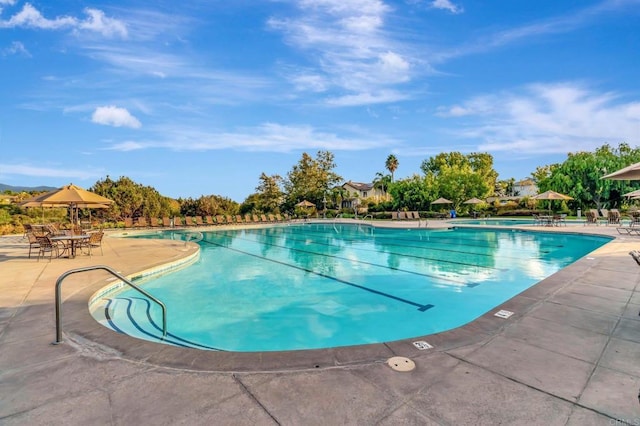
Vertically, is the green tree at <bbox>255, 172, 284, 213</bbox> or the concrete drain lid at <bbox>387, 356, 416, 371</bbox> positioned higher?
the green tree at <bbox>255, 172, 284, 213</bbox>

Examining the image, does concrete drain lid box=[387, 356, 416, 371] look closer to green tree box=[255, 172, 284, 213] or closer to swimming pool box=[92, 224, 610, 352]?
swimming pool box=[92, 224, 610, 352]

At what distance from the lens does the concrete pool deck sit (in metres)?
2.05

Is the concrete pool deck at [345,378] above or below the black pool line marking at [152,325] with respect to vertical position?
above

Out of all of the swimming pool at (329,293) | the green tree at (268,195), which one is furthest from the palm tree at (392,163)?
the swimming pool at (329,293)

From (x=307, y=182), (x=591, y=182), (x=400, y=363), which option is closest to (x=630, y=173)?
(x=400, y=363)

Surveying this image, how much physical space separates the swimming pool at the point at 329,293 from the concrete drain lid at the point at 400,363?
2.21 metres

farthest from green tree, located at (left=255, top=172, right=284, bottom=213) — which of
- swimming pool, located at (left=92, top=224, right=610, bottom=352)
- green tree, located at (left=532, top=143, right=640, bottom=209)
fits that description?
green tree, located at (left=532, top=143, right=640, bottom=209)

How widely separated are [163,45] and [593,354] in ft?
52.1

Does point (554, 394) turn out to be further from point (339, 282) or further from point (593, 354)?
point (339, 282)

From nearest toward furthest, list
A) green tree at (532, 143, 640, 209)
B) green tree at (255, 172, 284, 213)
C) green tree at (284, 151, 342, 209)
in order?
green tree at (532, 143, 640, 209) → green tree at (255, 172, 284, 213) → green tree at (284, 151, 342, 209)

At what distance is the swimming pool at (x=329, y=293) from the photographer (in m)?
5.23

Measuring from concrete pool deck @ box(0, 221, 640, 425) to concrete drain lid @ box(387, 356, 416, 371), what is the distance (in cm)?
6

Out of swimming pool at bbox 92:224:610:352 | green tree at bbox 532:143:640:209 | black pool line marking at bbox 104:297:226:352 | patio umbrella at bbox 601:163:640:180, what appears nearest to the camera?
patio umbrella at bbox 601:163:640:180

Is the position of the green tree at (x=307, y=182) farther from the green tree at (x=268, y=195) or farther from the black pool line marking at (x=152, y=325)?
the black pool line marking at (x=152, y=325)
